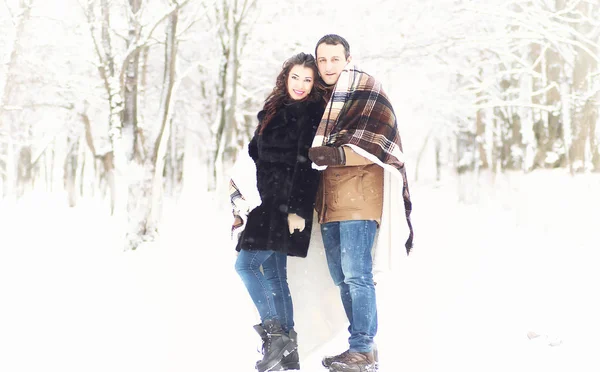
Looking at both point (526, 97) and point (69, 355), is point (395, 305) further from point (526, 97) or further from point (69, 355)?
point (526, 97)

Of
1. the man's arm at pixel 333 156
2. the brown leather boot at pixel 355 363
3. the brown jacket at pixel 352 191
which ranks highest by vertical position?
the man's arm at pixel 333 156

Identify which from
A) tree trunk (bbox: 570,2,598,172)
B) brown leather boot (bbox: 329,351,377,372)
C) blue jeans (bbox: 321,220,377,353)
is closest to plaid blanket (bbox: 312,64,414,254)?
blue jeans (bbox: 321,220,377,353)

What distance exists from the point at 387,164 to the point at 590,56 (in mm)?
9335

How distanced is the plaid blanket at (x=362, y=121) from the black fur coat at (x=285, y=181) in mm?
162

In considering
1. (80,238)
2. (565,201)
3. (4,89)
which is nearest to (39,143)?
(80,238)

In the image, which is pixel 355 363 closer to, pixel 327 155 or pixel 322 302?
pixel 322 302

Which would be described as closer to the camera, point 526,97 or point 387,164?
point 387,164

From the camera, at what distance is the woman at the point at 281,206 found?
3.73 metres

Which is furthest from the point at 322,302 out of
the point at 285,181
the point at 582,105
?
the point at 582,105

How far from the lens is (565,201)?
1074cm

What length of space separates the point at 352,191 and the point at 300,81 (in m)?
0.84

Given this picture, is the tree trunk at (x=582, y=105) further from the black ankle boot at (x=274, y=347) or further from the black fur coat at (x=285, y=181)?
the black ankle boot at (x=274, y=347)

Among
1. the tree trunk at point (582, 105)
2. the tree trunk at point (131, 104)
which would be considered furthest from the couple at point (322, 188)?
the tree trunk at point (582, 105)

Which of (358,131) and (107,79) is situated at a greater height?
(107,79)
